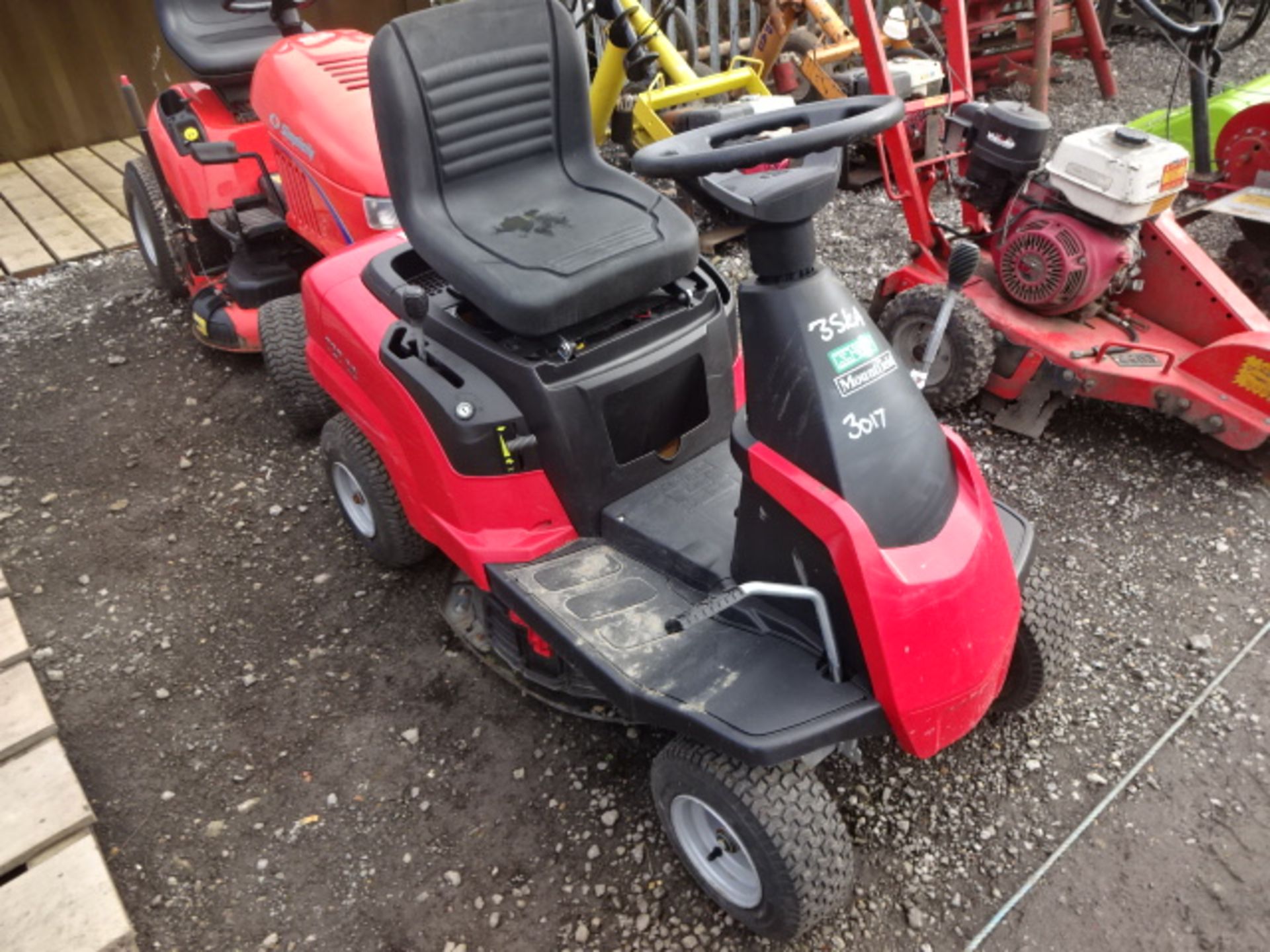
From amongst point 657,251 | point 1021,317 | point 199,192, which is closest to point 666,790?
point 657,251

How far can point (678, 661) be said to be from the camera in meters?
1.74

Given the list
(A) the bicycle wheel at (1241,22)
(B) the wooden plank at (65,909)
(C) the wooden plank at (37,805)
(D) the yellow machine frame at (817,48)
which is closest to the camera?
(B) the wooden plank at (65,909)

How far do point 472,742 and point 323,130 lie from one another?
6.30ft

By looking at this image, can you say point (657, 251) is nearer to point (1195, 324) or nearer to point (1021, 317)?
point (1021, 317)

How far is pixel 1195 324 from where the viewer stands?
112 inches

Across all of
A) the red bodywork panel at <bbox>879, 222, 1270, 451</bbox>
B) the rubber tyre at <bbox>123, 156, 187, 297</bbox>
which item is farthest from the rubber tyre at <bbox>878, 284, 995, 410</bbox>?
the rubber tyre at <bbox>123, 156, 187, 297</bbox>

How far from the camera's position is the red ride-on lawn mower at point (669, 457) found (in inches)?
61.1

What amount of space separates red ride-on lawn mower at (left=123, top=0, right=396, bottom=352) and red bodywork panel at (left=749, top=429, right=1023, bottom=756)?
1937 mm

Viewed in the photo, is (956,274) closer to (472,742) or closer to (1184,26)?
(472,742)

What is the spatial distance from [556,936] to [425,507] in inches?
37.3

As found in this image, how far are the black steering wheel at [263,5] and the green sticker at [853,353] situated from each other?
270 centimetres

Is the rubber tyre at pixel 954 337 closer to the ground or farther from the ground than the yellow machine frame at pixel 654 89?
closer to the ground

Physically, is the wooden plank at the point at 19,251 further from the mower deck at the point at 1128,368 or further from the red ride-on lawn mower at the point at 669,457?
the mower deck at the point at 1128,368

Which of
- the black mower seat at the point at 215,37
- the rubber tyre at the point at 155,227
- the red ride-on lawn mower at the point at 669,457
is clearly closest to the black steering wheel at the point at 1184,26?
the red ride-on lawn mower at the point at 669,457
